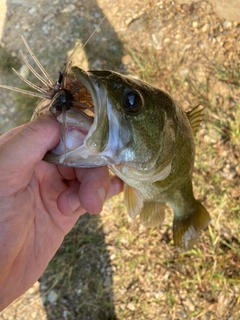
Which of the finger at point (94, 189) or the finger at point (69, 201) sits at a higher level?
the finger at point (94, 189)

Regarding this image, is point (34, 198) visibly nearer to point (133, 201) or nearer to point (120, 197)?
point (133, 201)

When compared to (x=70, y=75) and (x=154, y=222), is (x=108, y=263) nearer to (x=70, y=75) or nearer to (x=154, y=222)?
(x=154, y=222)

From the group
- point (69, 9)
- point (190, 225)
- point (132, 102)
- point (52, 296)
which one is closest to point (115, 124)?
point (132, 102)

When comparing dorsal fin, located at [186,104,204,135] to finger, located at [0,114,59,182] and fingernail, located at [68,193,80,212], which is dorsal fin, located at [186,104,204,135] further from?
finger, located at [0,114,59,182]

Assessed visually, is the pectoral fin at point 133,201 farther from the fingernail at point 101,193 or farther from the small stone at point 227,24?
the small stone at point 227,24

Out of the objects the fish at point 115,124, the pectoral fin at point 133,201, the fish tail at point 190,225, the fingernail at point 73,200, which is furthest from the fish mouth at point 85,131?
the fish tail at point 190,225

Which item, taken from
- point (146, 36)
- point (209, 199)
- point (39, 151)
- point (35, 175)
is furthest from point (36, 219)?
point (146, 36)
